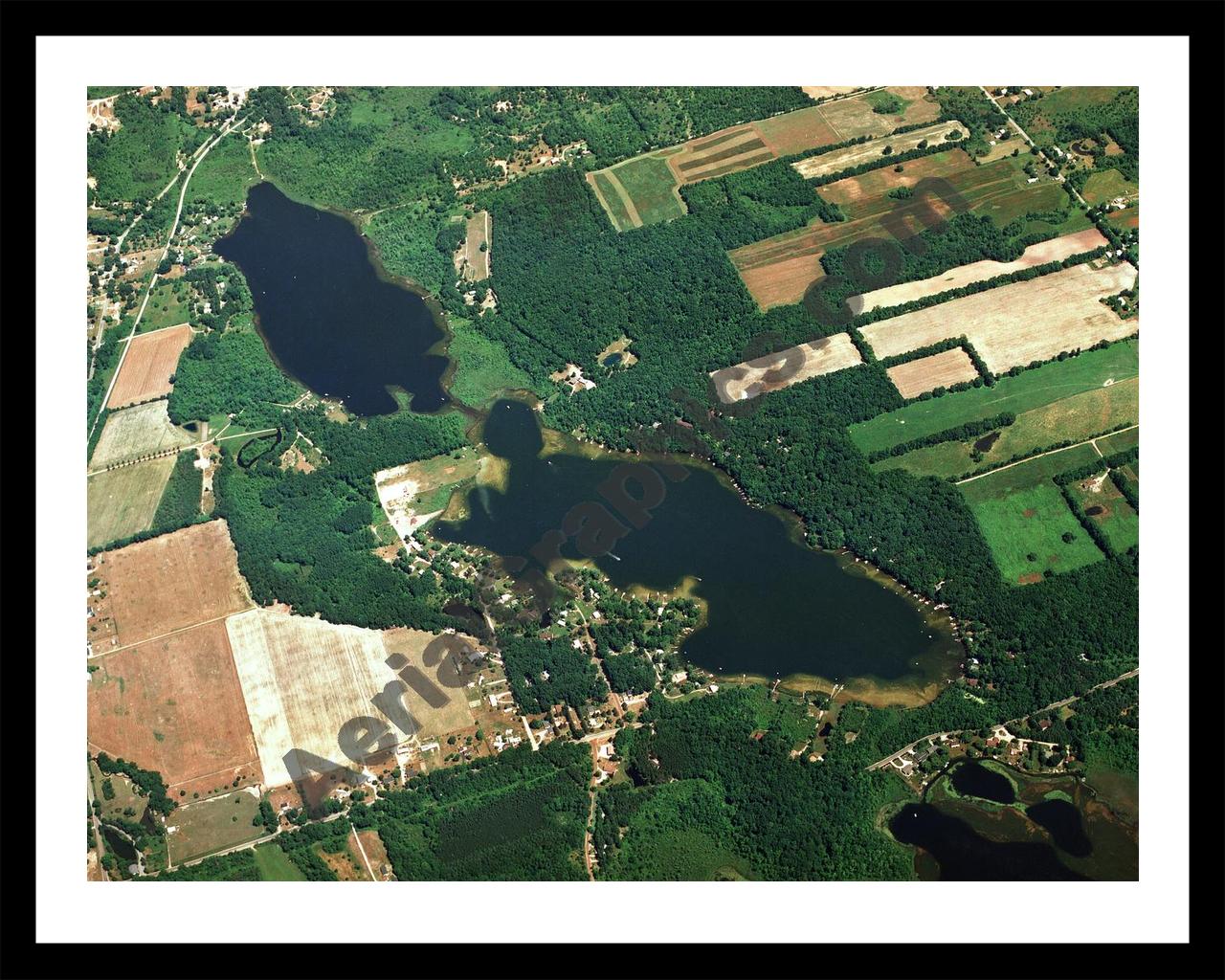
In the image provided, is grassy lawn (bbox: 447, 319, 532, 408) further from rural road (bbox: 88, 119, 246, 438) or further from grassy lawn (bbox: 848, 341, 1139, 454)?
grassy lawn (bbox: 848, 341, 1139, 454)

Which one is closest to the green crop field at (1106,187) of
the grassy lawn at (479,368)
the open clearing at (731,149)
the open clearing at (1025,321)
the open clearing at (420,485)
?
the open clearing at (1025,321)

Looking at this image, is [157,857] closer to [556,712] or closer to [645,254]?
[556,712]

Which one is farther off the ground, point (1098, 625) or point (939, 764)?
point (1098, 625)

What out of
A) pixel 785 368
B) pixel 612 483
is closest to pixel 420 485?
pixel 612 483

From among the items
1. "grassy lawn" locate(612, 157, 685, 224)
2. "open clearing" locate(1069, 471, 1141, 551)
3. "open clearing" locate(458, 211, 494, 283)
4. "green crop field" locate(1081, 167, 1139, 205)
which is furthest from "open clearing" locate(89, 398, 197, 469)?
"green crop field" locate(1081, 167, 1139, 205)

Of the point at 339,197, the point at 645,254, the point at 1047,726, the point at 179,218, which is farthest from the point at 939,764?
the point at 179,218

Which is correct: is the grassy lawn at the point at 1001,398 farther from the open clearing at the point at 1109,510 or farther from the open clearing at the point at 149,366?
the open clearing at the point at 149,366

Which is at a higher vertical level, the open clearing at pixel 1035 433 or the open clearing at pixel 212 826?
the open clearing at pixel 1035 433
